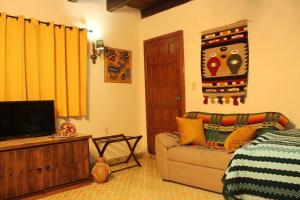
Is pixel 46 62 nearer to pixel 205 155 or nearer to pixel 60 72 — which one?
pixel 60 72

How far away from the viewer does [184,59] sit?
4.28m

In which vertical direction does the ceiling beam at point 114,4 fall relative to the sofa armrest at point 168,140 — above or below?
above

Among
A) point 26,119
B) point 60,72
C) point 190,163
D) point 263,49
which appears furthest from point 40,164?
point 263,49

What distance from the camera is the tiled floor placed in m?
2.87

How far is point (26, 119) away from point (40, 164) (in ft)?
2.12

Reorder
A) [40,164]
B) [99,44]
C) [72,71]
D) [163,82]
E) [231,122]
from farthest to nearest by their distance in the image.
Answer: [163,82], [99,44], [72,71], [231,122], [40,164]

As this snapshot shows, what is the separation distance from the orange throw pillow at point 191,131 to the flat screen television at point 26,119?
68.2 inches

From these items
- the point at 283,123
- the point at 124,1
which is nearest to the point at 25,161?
the point at 124,1

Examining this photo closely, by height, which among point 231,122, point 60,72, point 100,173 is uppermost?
point 60,72

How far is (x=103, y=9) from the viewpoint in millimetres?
4469

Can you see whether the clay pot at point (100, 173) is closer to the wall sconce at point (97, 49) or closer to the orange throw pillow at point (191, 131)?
the orange throw pillow at point (191, 131)

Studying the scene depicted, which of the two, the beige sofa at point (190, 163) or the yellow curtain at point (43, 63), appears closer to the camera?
the beige sofa at point (190, 163)

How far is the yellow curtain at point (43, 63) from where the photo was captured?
3291mm

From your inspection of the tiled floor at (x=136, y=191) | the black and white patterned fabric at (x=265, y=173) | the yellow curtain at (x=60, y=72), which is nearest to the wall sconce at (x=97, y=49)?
the yellow curtain at (x=60, y=72)
